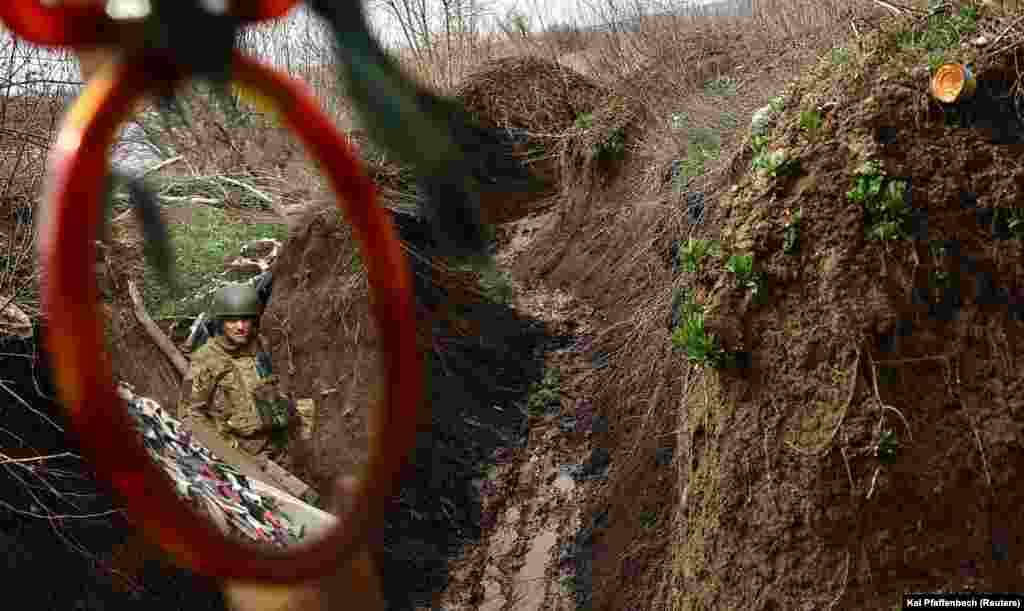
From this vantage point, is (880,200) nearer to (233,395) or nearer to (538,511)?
(233,395)

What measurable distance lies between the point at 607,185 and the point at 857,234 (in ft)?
23.1

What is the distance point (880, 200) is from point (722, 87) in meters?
4.54

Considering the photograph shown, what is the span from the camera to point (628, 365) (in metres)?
7.11

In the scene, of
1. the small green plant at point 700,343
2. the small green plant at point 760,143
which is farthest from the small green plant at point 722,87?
the small green plant at point 700,343

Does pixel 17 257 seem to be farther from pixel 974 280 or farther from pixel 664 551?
pixel 974 280

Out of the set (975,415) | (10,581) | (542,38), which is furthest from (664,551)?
(542,38)

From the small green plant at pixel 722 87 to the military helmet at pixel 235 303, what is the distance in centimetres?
451

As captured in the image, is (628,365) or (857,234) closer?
(857,234)

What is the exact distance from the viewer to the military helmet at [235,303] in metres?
4.27

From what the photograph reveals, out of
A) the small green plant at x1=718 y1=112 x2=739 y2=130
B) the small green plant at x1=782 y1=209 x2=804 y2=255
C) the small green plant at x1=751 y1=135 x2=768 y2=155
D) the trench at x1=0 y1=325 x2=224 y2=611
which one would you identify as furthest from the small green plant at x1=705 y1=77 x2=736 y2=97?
the trench at x1=0 y1=325 x2=224 y2=611

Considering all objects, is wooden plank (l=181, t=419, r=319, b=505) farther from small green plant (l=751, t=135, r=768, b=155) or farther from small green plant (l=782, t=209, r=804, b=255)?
small green plant (l=751, t=135, r=768, b=155)

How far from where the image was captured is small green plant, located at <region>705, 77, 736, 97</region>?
737cm

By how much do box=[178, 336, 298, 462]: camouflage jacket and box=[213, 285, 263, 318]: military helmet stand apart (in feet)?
0.72

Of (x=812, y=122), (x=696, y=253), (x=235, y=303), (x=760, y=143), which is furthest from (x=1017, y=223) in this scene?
(x=235, y=303)
